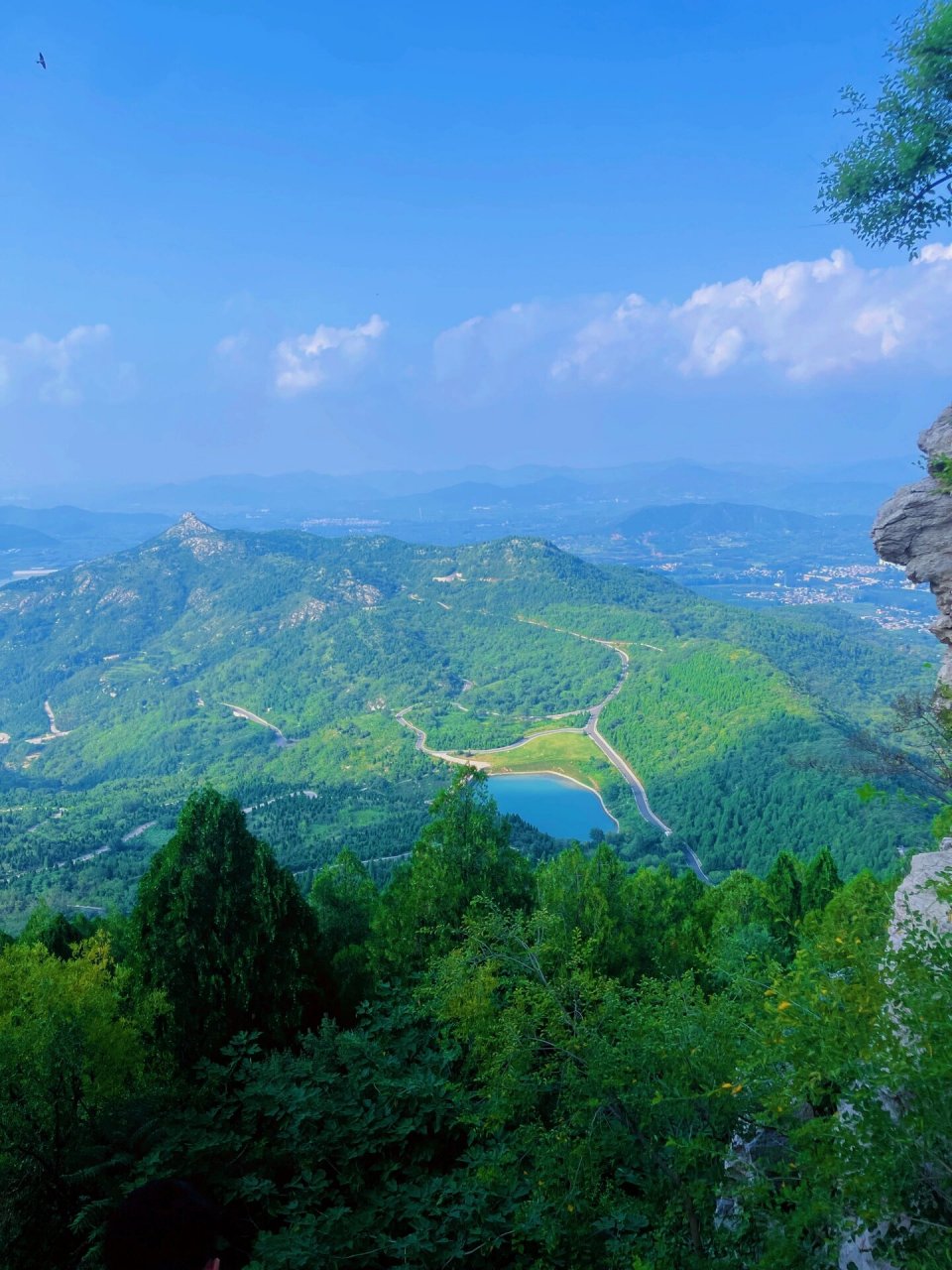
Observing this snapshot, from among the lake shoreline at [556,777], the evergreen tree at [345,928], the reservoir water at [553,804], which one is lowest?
the reservoir water at [553,804]

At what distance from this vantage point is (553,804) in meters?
100

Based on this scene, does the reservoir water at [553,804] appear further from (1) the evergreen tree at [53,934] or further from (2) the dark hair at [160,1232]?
(2) the dark hair at [160,1232]

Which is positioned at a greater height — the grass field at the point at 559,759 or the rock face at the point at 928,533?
the rock face at the point at 928,533

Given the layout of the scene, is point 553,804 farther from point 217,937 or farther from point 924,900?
point 924,900

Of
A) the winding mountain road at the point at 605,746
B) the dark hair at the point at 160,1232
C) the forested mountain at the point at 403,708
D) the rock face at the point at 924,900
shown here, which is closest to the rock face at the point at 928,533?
the rock face at the point at 924,900

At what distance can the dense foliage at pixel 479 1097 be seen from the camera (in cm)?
599

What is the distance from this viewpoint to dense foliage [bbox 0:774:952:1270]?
19.6 ft

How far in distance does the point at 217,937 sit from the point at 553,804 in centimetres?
8810

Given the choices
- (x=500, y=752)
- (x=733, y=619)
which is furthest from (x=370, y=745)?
(x=733, y=619)

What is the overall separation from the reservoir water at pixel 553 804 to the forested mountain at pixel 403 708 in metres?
2.97

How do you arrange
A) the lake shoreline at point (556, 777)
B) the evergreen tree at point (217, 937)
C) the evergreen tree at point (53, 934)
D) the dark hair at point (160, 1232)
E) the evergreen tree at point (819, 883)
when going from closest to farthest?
the dark hair at point (160, 1232)
the evergreen tree at point (217, 937)
the evergreen tree at point (53, 934)
the evergreen tree at point (819, 883)
the lake shoreline at point (556, 777)

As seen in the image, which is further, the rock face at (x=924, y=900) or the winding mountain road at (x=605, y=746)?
the winding mountain road at (x=605, y=746)

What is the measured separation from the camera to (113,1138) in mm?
9906

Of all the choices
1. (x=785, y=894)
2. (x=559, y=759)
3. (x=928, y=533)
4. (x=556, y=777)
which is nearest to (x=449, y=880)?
(x=928, y=533)
